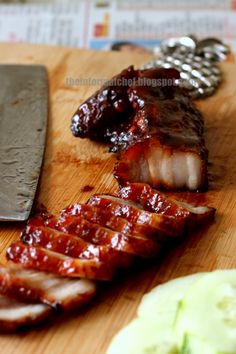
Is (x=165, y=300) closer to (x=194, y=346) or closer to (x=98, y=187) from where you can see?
(x=194, y=346)

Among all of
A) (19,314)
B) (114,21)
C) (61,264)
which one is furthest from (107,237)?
(114,21)

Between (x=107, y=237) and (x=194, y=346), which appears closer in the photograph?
(x=194, y=346)

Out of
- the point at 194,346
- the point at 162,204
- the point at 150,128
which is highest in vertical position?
the point at 194,346

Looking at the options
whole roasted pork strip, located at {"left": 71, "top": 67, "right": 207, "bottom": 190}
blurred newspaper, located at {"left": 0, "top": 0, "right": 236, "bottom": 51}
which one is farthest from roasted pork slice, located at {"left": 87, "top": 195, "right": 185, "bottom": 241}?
blurred newspaper, located at {"left": 0, "top": 0, "right": 236, "bottom": 51}

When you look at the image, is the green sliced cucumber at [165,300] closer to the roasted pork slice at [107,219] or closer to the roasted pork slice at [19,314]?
the roasted pork slice at [107,219]

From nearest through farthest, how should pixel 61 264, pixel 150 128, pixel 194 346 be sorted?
pixel 194 346, pixel 61 264, pixel 150 128

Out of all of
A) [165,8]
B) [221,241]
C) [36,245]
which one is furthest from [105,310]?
[165,8]

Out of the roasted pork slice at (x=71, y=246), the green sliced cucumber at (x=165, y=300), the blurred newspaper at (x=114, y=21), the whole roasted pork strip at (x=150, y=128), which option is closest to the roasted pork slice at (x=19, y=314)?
the roasted pork slice at (x=71, y=246)
